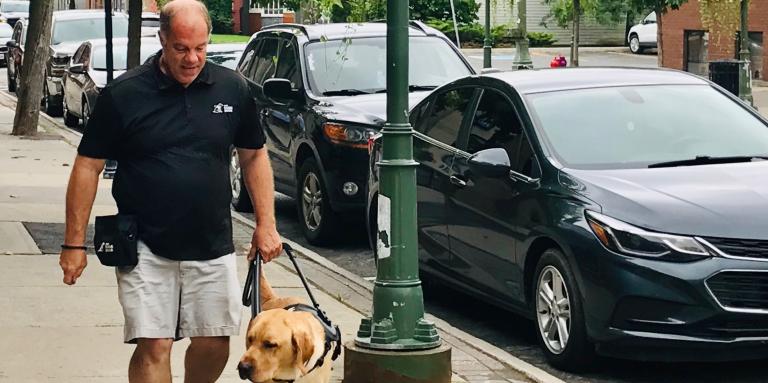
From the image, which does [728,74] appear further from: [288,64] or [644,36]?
[644,36]

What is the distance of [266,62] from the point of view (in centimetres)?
1454

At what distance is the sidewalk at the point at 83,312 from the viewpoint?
745 centimetres

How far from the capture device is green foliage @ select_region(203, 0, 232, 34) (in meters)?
61.8

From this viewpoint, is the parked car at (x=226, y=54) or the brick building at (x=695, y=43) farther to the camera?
the brick building at (x=695, y=43)

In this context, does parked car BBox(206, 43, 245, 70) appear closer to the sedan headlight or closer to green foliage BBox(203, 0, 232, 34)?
the sedan headlight

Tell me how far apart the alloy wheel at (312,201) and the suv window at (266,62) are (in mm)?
1855

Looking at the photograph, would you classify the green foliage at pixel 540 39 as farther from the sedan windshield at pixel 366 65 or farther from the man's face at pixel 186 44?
the man's face at pixel 186 44

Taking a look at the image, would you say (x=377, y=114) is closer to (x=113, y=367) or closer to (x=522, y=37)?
(x=113, y=367)

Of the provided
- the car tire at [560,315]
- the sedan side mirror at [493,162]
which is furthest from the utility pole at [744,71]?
the car tire at [560,315]

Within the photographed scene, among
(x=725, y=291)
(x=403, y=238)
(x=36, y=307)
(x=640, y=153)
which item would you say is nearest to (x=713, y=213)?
(x=725, y=291)

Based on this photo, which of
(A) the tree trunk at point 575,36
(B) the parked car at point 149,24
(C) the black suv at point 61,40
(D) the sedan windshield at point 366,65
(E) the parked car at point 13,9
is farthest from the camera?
(E) the parked car at point 13,9

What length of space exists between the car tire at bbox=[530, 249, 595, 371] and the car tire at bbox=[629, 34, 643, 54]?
4440 centimetres

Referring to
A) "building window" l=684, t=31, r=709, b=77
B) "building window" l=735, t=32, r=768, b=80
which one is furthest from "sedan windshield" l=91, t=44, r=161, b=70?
"building window" l=684, t=31, r=709, b=77

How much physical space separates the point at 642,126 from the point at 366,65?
5.18 meters
